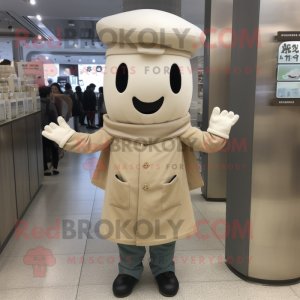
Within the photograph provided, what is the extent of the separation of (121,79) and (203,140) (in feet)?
2.10

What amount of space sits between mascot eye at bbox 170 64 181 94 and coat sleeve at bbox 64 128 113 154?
1.68 ft

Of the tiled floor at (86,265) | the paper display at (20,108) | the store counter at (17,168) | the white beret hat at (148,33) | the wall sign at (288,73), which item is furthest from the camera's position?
the paper display at (20,108)

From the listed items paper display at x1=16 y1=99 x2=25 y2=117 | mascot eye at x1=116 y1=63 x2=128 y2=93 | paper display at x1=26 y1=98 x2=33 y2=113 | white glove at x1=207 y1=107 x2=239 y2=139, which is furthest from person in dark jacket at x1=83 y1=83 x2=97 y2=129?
white glove at x1=207 y1=107 x2=239 y2=139

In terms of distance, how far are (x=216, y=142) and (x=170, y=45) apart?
0.65m

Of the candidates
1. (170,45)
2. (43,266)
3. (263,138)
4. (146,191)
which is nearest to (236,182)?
(263,138)

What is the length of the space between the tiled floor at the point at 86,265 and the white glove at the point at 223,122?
1088 mm

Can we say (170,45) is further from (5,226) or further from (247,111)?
(5,226)

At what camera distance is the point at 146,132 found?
209 cm

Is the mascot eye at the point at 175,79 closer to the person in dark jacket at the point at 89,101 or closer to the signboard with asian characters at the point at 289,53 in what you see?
the signboard with asian characters at the point at 289,53

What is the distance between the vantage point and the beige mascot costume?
199 centimetres

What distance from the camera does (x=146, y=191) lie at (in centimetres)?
212

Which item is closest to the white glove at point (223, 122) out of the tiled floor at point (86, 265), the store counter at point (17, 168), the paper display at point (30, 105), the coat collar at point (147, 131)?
the coat collar at point (147, 131)

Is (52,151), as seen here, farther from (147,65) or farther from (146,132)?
(147,65)

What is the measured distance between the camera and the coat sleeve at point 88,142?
2150 mm
